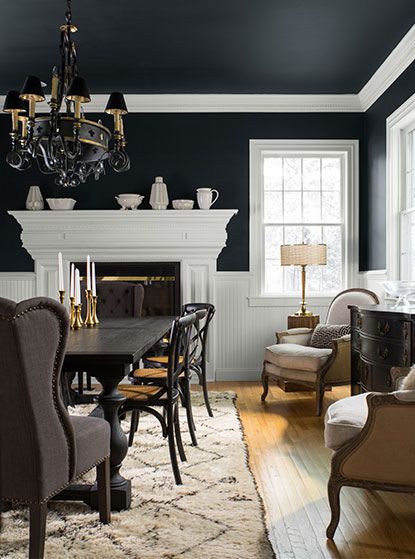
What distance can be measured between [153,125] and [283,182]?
152 cm

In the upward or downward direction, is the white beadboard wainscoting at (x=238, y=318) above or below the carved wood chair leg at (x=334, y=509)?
above

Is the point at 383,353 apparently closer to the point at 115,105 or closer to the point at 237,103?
the point at 115,105

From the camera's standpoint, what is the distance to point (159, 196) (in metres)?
6.51

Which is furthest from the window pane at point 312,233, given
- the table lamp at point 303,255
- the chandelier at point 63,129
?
the chandelier at point 63,129

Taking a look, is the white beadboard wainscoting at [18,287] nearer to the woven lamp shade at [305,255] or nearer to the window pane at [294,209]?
the woven lamp shade at [305,255]

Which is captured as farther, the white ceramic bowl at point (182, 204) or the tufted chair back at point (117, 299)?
the white ceramic bowl at point (182, 204)

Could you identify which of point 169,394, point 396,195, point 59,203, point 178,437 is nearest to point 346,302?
point 396,195

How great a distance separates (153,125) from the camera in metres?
6.72

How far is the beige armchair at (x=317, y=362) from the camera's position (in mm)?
5102

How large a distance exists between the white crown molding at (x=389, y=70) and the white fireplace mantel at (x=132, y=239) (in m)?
1.80

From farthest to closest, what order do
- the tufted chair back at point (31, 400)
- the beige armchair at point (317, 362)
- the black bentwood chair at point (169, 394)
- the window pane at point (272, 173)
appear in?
the window pane at point (272, 173) < the beige armchair at point (317, 362) < the black bentwood chair at point (169, 394) < the tufted chair back at point (31, 400)

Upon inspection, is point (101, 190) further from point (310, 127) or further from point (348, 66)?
point (348, 66)

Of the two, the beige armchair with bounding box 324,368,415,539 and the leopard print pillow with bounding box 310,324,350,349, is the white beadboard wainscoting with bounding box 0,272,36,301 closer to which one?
the leopard print pillow with bounding box 310,324,350,349

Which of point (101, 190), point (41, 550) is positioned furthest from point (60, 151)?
point (101, 190)
